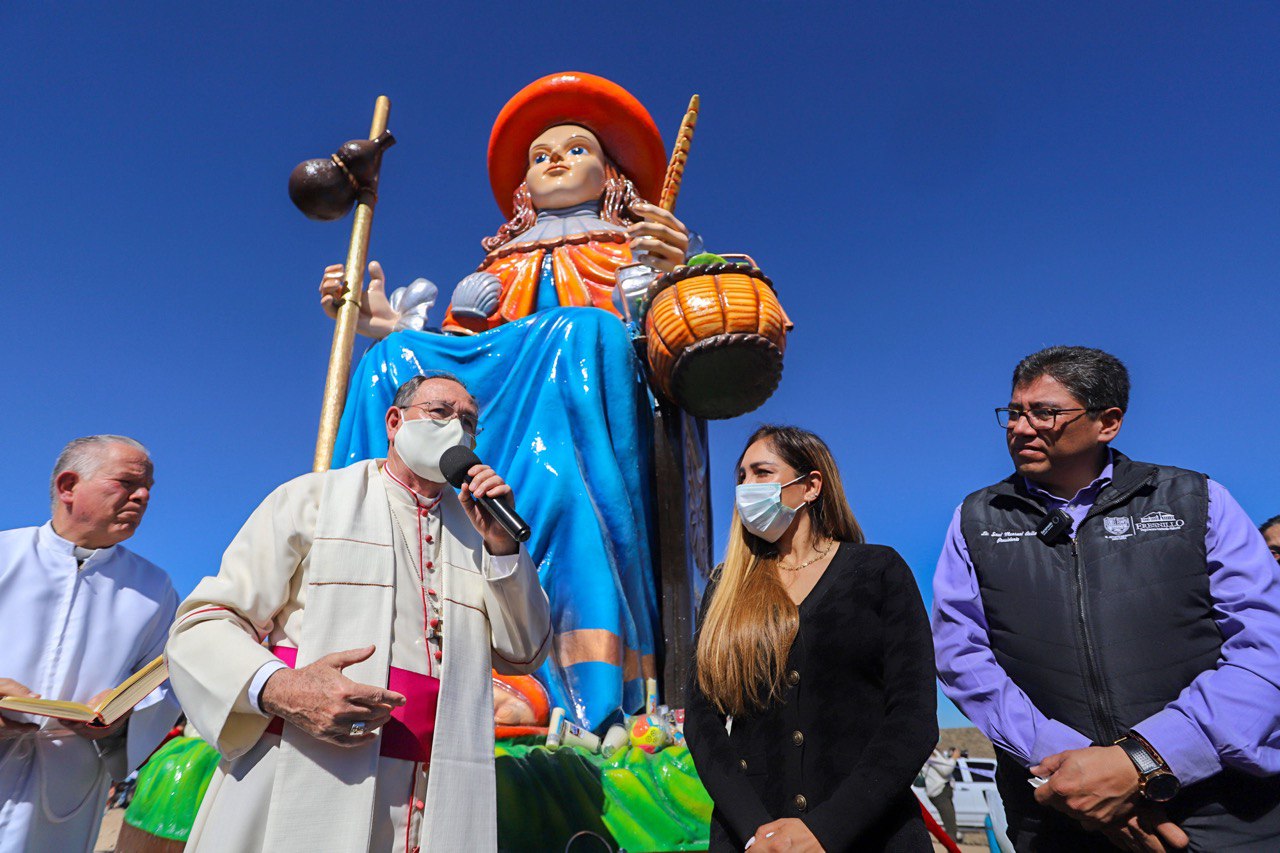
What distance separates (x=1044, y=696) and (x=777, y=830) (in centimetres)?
81

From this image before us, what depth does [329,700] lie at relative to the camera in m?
1.91

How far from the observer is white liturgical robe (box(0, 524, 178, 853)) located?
2.70 metres

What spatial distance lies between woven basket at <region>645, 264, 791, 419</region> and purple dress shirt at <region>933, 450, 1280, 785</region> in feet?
6.25

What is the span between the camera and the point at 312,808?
197 cm

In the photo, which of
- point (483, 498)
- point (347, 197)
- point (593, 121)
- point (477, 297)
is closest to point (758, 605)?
point (483, 498)

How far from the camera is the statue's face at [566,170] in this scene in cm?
627

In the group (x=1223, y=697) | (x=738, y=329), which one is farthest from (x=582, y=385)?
(x=1223, y=697)

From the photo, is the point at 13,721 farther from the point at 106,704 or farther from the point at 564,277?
the point at 564,277

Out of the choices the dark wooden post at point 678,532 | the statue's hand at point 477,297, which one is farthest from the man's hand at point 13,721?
the statue's hand at point 477,297

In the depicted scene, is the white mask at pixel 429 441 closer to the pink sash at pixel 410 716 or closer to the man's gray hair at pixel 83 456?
the pink sash at pixel 410 716

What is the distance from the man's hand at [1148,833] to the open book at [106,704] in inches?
91.8

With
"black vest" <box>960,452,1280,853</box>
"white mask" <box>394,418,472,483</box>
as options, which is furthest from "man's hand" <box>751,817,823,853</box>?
"white mask" <box>394,418,472,483</box>

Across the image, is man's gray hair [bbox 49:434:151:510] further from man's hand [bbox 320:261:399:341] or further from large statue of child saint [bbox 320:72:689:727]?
man's hand [bbox 320:261:399:341]

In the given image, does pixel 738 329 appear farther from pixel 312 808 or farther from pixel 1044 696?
pixel 312 808
